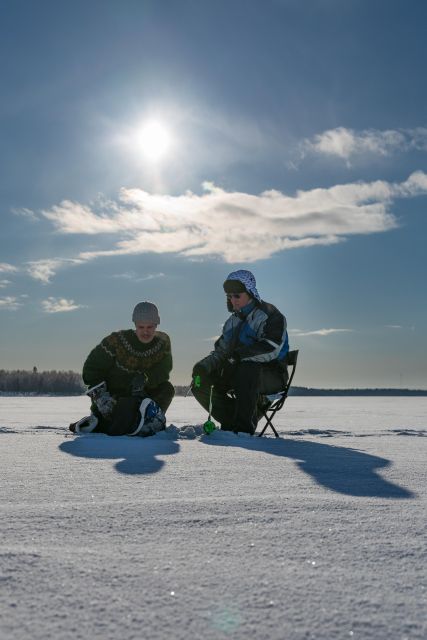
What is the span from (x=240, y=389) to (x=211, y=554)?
3.49 m

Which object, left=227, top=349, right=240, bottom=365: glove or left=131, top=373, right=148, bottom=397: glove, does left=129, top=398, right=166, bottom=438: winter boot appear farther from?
left=227, top=349, right=240, bottom=365: glove

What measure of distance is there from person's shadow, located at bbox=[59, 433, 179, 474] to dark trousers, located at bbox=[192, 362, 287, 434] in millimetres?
1023

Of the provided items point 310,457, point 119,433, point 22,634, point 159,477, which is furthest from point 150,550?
point 119,433

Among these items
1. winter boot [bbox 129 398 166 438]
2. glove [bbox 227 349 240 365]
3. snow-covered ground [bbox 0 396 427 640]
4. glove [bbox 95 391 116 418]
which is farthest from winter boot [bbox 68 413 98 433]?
snow-covered ground [bbox 0 396 427 640]

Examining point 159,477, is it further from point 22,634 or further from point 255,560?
point 22,634

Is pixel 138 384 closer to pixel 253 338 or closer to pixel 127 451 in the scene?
pixel 253 338

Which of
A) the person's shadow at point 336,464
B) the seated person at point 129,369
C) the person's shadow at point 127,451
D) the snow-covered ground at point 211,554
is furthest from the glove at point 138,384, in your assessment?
the snow-covered ground at point 211,554

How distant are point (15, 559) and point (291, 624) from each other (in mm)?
604

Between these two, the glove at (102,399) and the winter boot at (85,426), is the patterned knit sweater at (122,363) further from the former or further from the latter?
the winter boot at (85,426)

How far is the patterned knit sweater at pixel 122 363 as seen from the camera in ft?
17.3

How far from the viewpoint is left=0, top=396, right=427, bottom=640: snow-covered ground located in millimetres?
956

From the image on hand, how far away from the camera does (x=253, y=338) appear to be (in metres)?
5.11

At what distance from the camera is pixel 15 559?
1230 millimetres

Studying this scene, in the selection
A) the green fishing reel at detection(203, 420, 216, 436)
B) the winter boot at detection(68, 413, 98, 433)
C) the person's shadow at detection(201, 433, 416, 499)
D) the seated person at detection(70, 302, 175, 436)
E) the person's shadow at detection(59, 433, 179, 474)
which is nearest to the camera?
the person's shadow at detection(201, 433, 416, 499)
